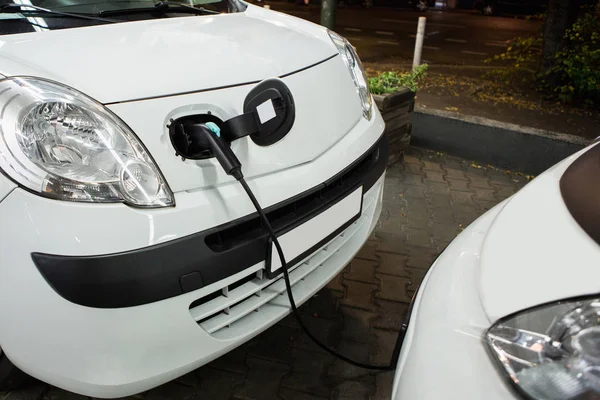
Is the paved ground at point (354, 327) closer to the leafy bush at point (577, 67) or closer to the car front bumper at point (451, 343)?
the car front bumper at point (451, 343)

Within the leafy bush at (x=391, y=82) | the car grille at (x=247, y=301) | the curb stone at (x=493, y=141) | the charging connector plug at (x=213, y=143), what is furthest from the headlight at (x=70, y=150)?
the curb stone at (x=493, y=141)

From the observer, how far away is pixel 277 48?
5.45 ft

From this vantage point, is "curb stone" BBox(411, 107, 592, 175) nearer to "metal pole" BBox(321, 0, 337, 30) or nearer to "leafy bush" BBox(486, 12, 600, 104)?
"leafy bush" BBox(486, 12, 600, 104)

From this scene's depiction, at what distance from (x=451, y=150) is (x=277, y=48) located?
288cm

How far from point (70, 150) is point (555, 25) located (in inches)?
221

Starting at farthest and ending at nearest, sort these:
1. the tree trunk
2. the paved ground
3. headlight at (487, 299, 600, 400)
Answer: the tree trunk → the paved ground → headlight at (487, 299, 600, 400)

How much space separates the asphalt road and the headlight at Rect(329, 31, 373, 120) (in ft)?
22.7

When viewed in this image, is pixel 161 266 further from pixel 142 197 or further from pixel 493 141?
pixel 493 141

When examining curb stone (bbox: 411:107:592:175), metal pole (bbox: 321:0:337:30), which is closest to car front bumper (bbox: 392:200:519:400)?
curb stone (bbox: 411:107:592:175)

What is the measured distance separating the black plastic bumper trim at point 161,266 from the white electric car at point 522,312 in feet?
1.59

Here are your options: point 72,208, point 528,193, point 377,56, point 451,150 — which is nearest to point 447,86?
point 451,150

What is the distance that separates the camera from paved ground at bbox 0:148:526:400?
1.81m

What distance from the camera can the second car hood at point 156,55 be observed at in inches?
49.3

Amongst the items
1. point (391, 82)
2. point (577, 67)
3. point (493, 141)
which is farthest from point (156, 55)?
point (577, 67)
